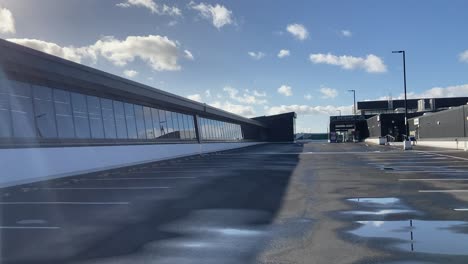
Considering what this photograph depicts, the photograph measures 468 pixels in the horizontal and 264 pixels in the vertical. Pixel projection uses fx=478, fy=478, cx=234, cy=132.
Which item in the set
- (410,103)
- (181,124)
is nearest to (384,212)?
(181,124)

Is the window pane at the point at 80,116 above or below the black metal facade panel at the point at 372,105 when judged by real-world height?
above

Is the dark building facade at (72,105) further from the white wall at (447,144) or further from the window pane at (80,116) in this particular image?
the white wall at (447,144)

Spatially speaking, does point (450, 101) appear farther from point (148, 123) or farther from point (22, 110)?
point (22, 110)

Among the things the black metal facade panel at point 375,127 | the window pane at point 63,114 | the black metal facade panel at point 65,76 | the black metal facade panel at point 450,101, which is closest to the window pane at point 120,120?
the black metal facade panel at point 65,76

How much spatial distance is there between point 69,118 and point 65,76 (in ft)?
11.4

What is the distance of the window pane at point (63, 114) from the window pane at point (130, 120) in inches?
274

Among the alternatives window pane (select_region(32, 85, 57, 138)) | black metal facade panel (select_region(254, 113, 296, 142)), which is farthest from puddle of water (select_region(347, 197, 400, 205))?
black metal facade panel (select_region(254, 113, 296, 142))

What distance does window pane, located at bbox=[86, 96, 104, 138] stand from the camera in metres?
24.8

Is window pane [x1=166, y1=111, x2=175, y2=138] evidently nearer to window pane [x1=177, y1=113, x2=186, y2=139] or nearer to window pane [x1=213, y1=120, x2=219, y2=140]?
window pane [x1=177, y1=113, x2=186, y2=139]

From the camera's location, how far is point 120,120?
28.6 metres

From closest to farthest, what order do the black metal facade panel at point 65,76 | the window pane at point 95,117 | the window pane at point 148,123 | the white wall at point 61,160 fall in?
the white wall at point 61,160, the black metal facade panel at point 65,76, the window pane at point 95,117, the window pane at point 148,123

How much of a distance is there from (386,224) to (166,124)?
99.8 feet

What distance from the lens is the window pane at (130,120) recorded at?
97.4ft

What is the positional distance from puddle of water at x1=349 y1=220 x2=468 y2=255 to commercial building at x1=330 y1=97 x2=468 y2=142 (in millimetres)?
64727
